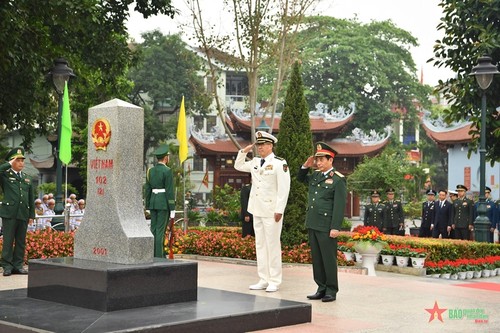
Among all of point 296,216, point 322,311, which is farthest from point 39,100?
point 322,311

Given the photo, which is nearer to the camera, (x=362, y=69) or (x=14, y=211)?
(x=14, y=211)

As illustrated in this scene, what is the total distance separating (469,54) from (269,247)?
9578 millimetres

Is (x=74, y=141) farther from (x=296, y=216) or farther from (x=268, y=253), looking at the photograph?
(x=268, y=253)

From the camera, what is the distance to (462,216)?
794 inches

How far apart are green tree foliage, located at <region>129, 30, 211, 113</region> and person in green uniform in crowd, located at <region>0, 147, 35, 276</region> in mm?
42304

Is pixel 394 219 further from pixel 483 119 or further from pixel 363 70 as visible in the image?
pixel 363 70

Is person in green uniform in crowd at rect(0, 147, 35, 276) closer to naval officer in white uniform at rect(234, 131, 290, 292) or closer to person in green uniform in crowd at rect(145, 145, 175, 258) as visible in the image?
A: person in green uniform in crowd at rect(145, 145, 175, 258)

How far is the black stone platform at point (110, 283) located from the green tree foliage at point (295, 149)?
262 inches

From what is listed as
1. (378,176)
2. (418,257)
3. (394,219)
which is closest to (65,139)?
(418,257)

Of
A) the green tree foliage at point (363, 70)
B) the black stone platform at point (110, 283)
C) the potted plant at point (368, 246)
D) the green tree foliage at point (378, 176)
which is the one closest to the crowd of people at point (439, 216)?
the potted plant at point (368, 246)

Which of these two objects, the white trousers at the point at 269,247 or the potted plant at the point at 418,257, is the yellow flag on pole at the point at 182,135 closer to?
the potted plant at the point at 418,257

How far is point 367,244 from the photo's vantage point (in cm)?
1394

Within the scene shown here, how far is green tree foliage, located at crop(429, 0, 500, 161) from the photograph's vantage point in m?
16.5

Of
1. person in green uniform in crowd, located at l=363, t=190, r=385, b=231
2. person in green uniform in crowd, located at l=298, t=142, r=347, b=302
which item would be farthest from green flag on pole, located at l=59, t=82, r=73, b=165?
person in green uniform in crowd, located at l=363, t=190, r=385, b=231
